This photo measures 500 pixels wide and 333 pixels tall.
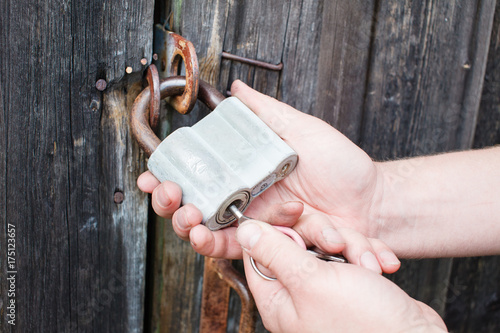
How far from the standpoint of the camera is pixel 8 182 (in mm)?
850

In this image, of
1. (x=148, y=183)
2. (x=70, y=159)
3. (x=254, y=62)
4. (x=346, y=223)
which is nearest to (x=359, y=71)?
(x=254, y=62)

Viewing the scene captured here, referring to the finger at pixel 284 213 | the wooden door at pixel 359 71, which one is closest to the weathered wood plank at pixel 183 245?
the wooden door at pixel 359 71

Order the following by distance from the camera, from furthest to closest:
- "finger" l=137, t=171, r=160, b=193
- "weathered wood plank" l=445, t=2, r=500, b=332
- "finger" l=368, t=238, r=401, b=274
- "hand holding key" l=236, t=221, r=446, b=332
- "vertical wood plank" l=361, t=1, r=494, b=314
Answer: "weathered wood plank" l=445, t=2, r=500, b=332 → "vertical wood plank" l=361, t=1, r=494, b=314 → "finger" l=137, t=171, r=160, b=193 → "finger" l=368, t=238, r=401, b=274 → "hand holding key" l=236, t=221, r=446, b=332

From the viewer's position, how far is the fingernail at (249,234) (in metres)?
0.72

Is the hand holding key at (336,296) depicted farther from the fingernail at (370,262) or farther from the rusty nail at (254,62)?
the rusty nail at (254,62)

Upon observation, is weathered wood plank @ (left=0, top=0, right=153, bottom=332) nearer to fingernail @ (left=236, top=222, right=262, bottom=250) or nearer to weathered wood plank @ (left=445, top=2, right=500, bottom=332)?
fingernail @ (left=236, top=222, right=262, bottom=250)

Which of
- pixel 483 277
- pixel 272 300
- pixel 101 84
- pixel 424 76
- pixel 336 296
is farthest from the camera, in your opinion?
pixel 483 277

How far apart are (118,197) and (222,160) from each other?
0.98 ft

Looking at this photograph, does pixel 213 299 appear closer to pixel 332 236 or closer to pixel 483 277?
pixel 332 236

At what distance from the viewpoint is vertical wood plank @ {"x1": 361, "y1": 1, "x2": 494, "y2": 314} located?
1.14 meters

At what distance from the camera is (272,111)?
91cm

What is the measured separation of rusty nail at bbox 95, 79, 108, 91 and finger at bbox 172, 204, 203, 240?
30 centimetres

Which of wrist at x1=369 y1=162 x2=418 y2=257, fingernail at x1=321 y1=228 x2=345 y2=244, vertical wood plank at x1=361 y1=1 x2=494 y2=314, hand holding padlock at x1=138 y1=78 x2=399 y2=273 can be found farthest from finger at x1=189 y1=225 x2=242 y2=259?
vertical wood plank at x1=361 y1=1 x2=494 y2=314

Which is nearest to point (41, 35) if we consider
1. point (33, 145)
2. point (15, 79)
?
point (15, 79)
